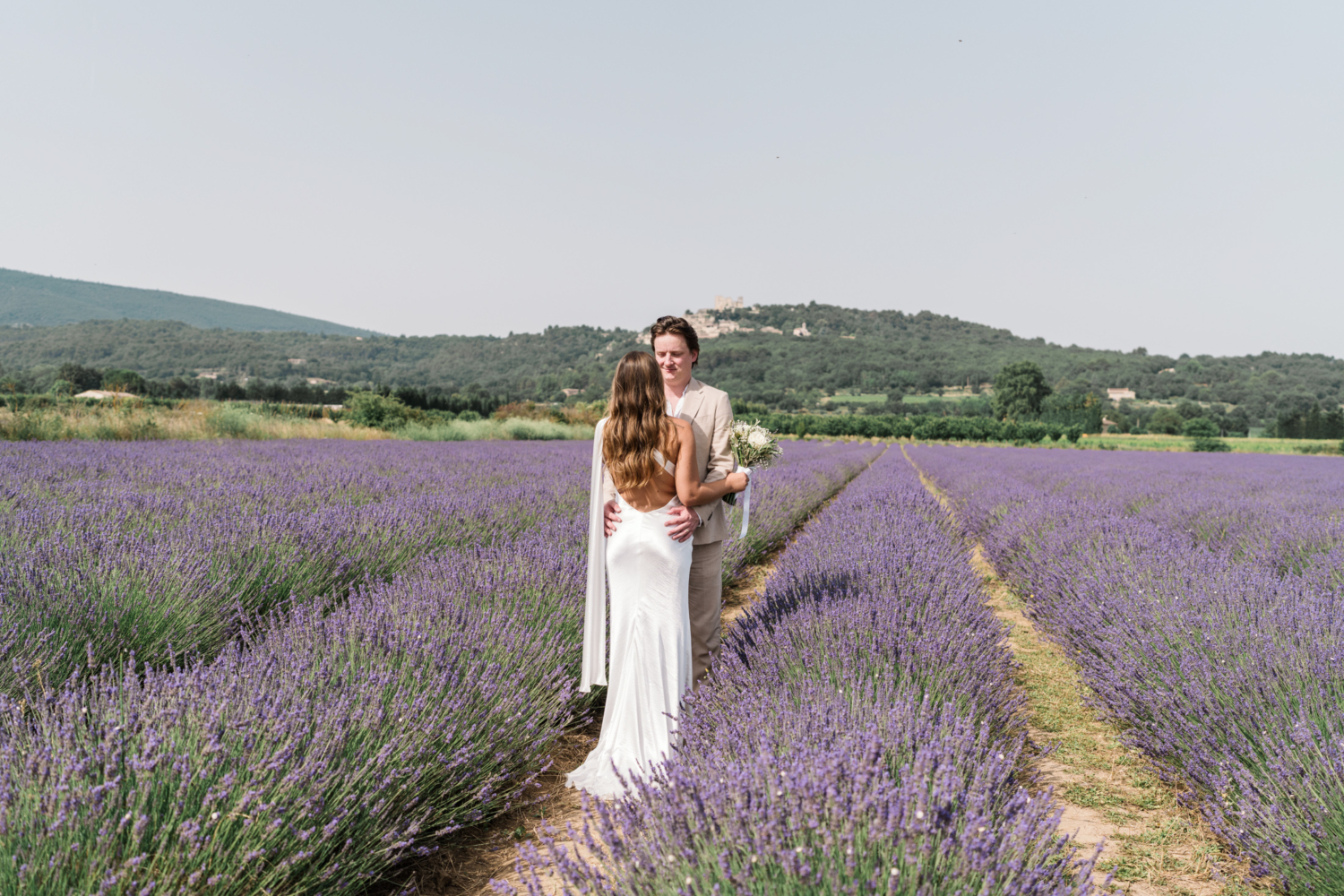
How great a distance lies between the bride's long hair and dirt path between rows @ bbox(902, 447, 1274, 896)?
1545mm

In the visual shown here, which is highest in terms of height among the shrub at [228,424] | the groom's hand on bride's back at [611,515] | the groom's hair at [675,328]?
the groom's hair at [675,328]

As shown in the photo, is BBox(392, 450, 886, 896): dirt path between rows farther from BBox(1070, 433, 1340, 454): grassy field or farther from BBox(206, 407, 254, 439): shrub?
BBox(1070, 433, 1340, 454): grassy field

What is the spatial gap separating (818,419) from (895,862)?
46469 mm

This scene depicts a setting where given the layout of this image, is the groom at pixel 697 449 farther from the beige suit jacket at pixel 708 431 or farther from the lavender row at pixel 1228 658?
the lavender row at pixel 1228 658

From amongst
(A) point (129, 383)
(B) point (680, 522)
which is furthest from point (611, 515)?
(A) point (129, 383)

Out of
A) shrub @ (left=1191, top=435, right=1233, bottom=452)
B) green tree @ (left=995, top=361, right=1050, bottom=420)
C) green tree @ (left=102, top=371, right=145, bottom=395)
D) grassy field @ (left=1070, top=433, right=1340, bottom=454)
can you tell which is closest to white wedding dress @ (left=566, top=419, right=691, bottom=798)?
grassy field @ (left=1070, top=433, right=1340, bottom=454)

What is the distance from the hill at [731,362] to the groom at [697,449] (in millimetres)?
52594

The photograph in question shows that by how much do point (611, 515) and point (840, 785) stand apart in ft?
4.24

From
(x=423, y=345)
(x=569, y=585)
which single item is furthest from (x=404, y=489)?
(x=423, y=345)

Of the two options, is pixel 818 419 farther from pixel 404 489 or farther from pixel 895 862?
pixel 895 862

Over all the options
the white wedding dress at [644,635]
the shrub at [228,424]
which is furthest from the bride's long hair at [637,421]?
the shrub at [228,424]

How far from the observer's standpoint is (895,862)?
108cm

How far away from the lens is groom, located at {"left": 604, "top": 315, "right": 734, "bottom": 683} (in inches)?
91.0

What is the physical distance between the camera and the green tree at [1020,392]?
5703cm
